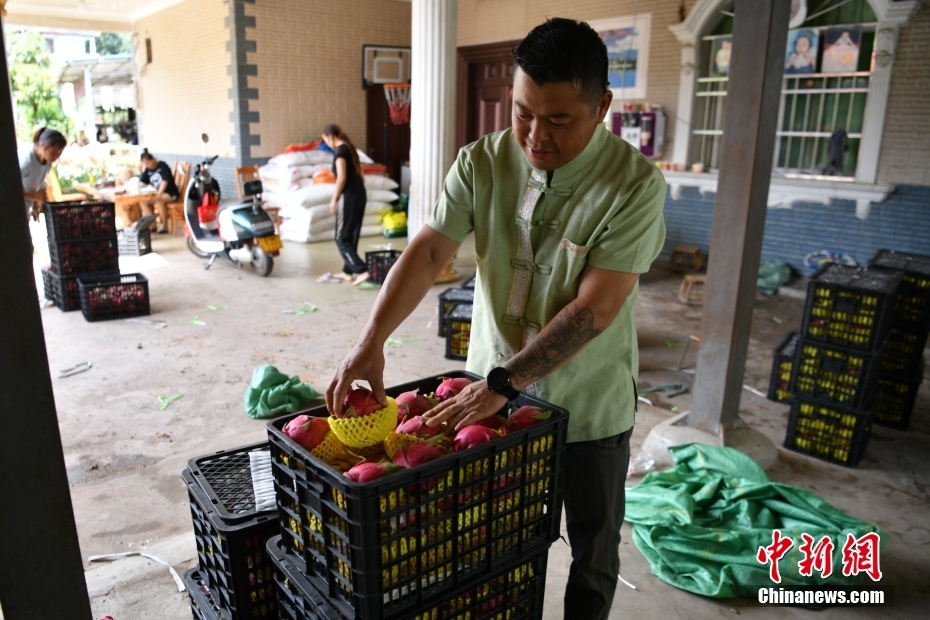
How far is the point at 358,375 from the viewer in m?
1.51

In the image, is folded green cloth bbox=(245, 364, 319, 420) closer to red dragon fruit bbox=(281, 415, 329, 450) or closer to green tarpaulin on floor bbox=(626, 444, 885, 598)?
green tarpaulin on floor bbox=(626, 444, 885, 598)

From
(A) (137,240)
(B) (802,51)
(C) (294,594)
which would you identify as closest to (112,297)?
(A) (137,240)

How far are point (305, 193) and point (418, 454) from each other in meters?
8.50

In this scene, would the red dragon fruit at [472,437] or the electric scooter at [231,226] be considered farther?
the electric scooter at [231,226]

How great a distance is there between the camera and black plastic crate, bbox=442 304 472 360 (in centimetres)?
487

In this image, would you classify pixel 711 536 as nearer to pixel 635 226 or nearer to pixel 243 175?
pixel 635 226

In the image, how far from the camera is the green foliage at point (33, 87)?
54.6ft

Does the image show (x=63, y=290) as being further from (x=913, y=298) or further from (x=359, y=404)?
(x=913, y=298)

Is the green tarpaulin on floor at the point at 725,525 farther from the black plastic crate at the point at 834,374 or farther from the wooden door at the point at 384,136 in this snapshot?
the wooden door at the point at 384,136

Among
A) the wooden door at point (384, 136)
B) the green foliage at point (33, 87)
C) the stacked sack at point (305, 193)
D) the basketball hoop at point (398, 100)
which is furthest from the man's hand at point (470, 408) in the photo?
the green foliage at point (33, 87)

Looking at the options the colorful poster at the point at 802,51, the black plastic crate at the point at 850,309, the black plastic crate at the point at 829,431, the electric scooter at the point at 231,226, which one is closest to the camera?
the black plastic crate at the point at 850,309

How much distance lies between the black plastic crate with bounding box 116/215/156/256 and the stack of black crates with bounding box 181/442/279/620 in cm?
733

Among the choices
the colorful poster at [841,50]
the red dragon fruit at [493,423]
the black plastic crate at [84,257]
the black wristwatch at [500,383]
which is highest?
the colorful poster at [841,50]

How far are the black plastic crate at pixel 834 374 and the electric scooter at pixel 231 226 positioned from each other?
18.1 ft
